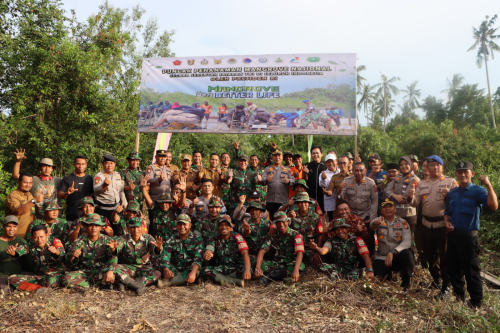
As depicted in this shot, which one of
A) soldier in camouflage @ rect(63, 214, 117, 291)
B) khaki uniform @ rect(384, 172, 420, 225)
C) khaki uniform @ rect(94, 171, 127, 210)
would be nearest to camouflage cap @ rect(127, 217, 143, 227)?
soldier in camouflage @ rect(63, 214, 117, 291)

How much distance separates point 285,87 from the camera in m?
7.77

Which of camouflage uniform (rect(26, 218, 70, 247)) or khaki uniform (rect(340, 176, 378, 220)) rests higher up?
khaki uniform (rect(340, 176, 378, 220))

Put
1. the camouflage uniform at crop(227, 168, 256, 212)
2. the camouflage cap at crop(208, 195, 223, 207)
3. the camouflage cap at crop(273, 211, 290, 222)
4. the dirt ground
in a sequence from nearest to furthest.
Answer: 1. the dirt ground
2. the camouflage cap at crop(273, 211, 290, 222)
3. the camouflage cap at crop(208, 195, 223, 207)
4. the camouflage uniform at crop(227, 168, 256, 212)

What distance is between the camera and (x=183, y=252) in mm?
5598

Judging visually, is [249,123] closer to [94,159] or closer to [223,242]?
[223,242]

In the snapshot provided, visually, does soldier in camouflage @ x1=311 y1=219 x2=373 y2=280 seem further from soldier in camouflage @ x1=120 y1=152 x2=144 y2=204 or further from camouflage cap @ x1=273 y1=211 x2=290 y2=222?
soldier in camouflage @ x1=120 y1=152 x2=144 y2=204

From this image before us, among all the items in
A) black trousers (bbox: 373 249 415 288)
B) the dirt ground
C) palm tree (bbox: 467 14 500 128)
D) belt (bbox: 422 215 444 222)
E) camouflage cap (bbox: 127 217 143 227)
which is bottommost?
the dirt ground

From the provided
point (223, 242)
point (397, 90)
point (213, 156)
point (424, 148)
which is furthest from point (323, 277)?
point (397, 90)

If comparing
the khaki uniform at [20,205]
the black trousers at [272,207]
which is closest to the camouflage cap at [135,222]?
the khaki uniform at [20,205]

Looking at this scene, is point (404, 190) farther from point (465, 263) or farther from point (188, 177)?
point (188, 177)

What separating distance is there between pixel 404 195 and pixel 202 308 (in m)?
3.48

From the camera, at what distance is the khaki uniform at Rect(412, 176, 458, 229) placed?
492cm

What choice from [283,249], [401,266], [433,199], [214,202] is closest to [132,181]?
[214,202]

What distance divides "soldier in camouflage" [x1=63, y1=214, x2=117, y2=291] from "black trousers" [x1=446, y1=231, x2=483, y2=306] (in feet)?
15.1
